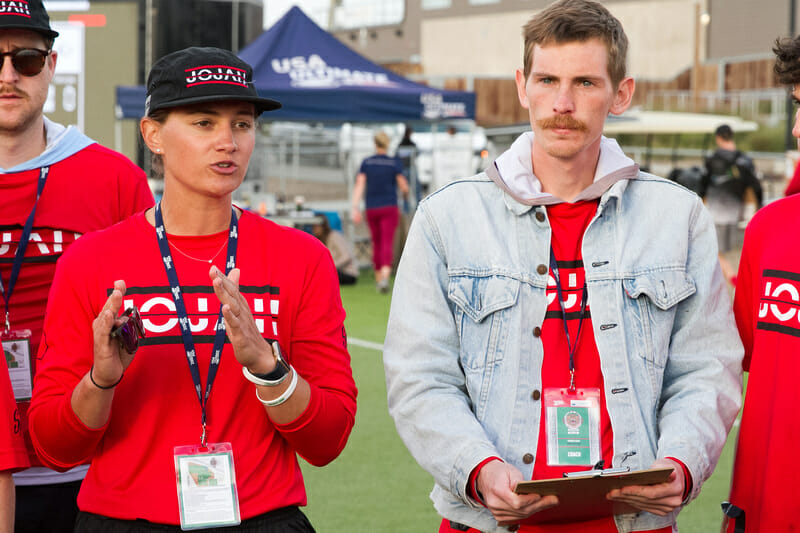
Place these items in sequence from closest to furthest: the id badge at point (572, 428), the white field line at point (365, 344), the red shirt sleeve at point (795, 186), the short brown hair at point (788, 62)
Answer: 1. the id badge at point (572, 428)
2. the short brown hair at point (788, 62)
3. the red shirt sleeve at point (795, 186)
4. the white field line at point (365, 344)

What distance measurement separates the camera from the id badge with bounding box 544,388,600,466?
266 cm

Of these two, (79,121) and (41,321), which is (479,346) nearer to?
(41,321)

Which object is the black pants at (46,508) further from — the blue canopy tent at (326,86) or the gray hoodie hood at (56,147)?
the blue canopy tent at (326,86)

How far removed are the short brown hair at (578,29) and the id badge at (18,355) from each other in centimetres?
166

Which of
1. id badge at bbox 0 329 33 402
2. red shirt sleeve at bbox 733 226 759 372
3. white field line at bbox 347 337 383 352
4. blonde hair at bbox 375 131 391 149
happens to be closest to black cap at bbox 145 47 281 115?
→ id badge at bbox 0 329 33 402

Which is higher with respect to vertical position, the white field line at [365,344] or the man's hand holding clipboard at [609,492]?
the man's hand holding clipboard at [609,492]

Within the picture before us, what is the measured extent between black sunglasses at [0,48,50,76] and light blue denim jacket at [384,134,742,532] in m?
1.34

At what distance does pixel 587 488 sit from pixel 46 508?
170 cm

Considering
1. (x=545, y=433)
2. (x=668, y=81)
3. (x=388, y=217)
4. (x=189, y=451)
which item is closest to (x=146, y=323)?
(x=189, y=451)

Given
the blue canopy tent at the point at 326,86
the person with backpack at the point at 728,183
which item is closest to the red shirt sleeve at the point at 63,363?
the blue canopy tent at the point at 326,86

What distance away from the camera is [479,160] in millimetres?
22922

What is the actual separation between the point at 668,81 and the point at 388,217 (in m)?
30.4

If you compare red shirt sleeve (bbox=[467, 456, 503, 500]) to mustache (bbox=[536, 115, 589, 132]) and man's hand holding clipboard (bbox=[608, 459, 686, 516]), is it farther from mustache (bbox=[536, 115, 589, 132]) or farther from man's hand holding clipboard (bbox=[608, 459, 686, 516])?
mustache (bbox=[536, 115, 589, 132])

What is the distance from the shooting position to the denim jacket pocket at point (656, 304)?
2.70m
